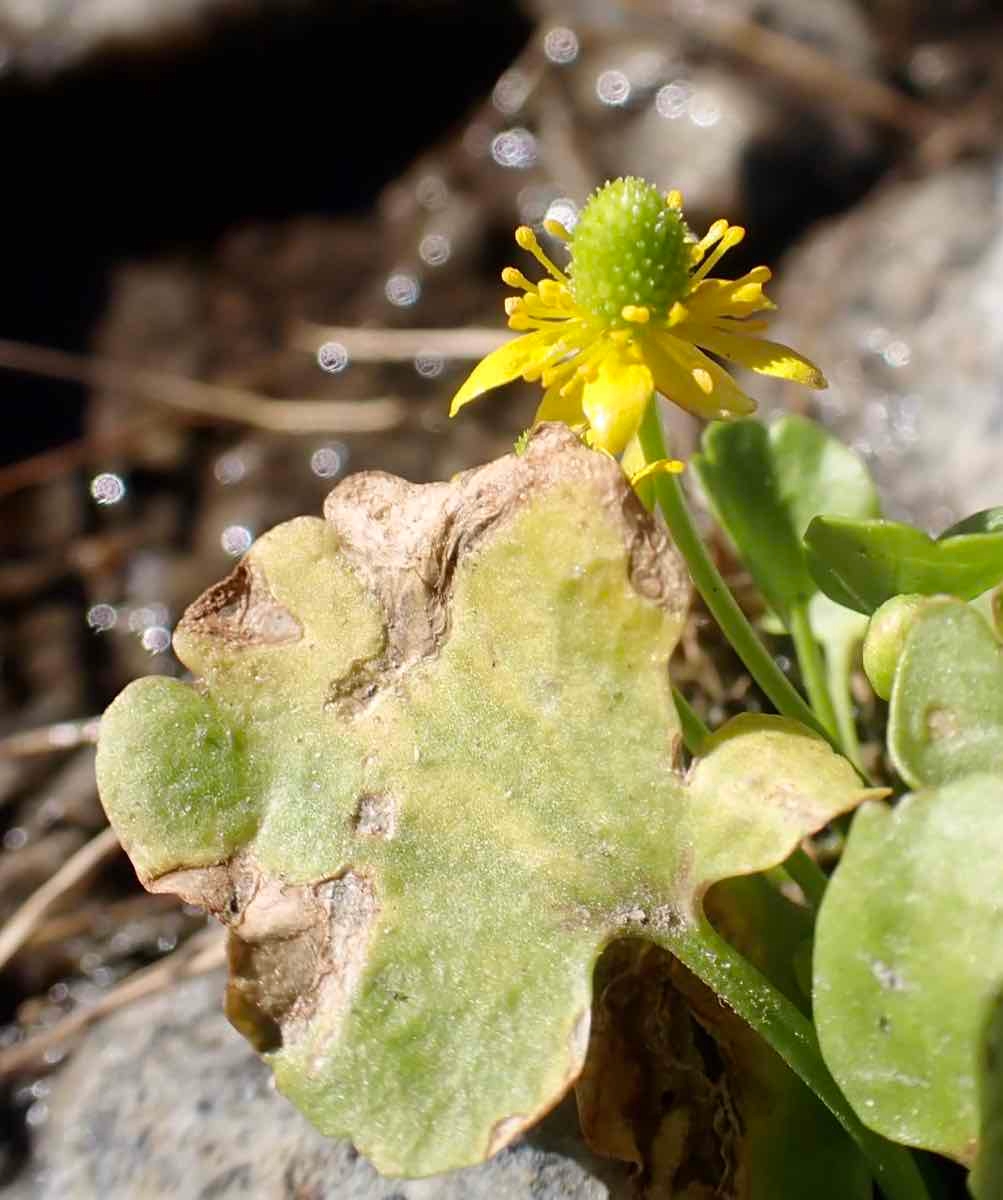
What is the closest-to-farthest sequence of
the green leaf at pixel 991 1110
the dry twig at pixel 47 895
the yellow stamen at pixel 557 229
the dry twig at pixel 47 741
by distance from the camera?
the green leaf at pixel 991 1110 → the yellow stamen at pixel 557 229 → the dry twig at pixel 47 895 → the dry twig at pixel 47 741

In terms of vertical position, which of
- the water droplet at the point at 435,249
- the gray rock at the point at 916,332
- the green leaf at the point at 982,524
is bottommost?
the gray rock at the point at 916,332

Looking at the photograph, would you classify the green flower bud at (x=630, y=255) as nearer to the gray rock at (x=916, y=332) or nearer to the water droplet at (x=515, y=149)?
the gray rock at (x=916, y=332)

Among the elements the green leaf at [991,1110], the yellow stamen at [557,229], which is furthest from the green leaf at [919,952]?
the yellow stamen at [557,229]

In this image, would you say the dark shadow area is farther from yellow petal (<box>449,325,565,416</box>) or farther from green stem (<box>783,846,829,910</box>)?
green stem (<box>783,846,829,910</box>)

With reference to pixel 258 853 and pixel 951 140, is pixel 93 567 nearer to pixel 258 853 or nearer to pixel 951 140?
pixel 258 853

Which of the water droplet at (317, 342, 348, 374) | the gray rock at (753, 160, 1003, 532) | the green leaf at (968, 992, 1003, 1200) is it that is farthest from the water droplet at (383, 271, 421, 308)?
the green leaf at (968, 992, 1003, 1200)

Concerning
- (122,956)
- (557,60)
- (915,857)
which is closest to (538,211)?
(557,60)

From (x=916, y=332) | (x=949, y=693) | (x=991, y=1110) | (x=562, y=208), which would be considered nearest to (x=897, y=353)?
(x=916, y=332)
